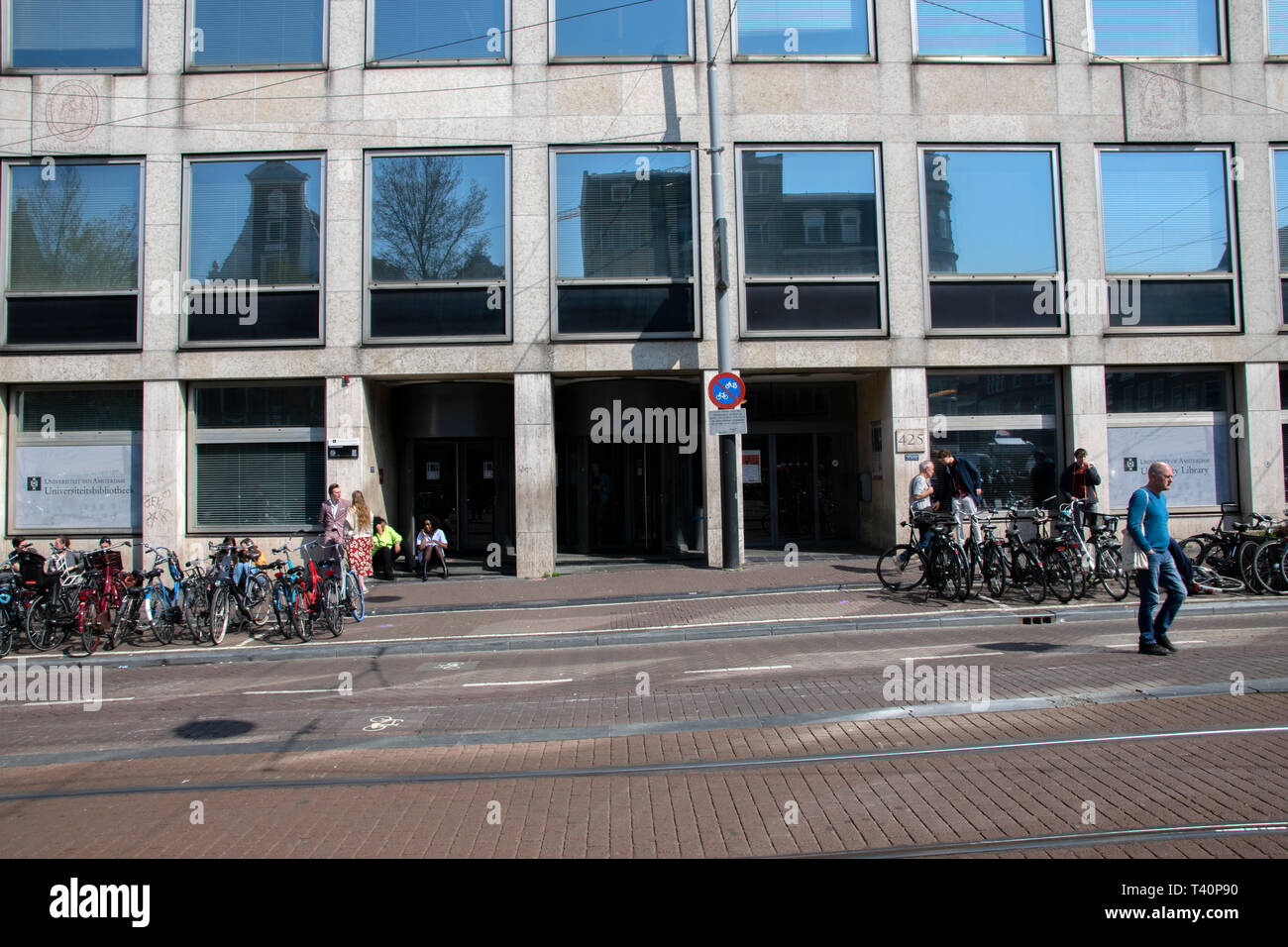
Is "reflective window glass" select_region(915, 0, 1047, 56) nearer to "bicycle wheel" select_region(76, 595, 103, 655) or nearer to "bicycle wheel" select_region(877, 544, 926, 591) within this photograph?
"bicycle wheel" select_region(877, 544, 926, 591)

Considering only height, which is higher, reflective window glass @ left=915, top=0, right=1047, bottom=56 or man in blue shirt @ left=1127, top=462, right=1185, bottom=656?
reflective window glass @ left=915, top=0, right=1047, bottom=56

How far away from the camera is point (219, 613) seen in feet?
36.8

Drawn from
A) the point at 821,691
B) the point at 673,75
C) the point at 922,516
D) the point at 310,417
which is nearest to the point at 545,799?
the point at 821,691

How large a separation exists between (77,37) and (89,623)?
41.0 ft

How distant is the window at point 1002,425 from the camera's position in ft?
54.9

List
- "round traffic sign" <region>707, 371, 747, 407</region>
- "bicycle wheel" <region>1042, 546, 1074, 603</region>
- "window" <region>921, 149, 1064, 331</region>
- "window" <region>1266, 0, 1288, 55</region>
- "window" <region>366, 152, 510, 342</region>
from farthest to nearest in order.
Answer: "window" <region>1266, 0, 1288, 55</region> → "window" <region>921, 149, 1064, 331</region> → "window" <region>366, 152, 510, 342</region> → "round traffic sign" <region>707, 371, 747, 407</region> → "bicycle wheel" <region>1042, 546, 1074, 603</region>

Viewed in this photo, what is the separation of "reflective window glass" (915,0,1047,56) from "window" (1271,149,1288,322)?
5191mm

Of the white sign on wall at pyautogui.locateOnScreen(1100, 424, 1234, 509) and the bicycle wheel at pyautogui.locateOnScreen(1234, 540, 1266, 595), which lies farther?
the white sign on wall at pyautogui.locateOnScreen(1100, 424, 1234, 509)

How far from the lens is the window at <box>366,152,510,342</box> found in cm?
1623

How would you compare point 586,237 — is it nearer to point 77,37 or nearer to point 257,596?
point 257,596

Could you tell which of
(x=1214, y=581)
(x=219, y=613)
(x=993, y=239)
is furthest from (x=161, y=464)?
(x=1214, y=581)

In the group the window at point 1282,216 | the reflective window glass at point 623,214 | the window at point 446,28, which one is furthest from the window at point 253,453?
the window at point 1282,216

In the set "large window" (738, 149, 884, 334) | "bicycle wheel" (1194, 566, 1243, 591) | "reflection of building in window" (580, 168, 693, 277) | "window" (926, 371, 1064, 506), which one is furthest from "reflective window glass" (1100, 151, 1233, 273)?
"reflection of building in window" (580, 168, 693, 277)
